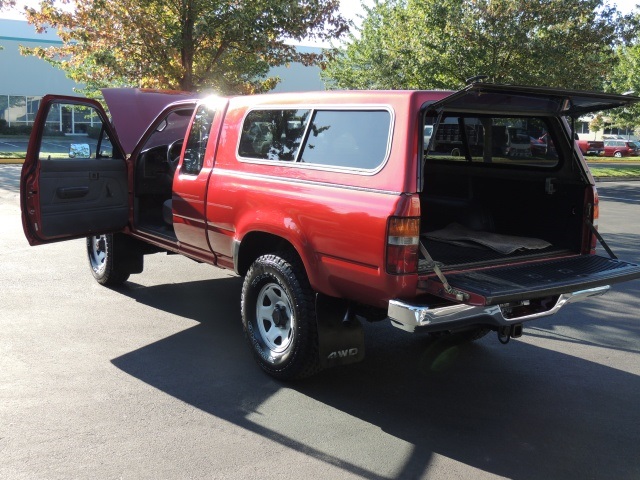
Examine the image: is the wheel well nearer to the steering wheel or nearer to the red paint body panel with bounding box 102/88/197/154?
the steering wheel

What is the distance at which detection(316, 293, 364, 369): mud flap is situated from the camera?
14.1 ft

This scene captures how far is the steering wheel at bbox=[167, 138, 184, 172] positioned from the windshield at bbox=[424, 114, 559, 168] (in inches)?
102

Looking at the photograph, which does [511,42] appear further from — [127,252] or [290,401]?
[290,401]

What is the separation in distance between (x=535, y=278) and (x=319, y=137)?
1710mm

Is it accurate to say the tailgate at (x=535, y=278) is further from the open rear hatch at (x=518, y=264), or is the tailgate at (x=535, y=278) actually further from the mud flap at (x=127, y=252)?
the mud flap at (x=127, y=252)

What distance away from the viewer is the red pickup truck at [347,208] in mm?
3838

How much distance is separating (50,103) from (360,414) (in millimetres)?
3765

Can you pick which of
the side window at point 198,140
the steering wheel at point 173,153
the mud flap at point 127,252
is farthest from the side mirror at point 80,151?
the side window at point 198,140

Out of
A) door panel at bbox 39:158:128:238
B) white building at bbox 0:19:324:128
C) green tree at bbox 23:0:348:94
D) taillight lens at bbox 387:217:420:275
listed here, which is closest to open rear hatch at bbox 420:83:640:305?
taillight lens at bbox 387:217:420:275

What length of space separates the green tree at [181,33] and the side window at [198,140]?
7.72 meters

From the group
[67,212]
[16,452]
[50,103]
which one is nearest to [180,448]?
[16,452]

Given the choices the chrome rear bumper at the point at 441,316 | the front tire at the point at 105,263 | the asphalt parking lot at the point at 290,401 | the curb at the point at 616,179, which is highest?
the chrome rear bumper at the point at 441,316

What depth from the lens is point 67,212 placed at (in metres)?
5.85

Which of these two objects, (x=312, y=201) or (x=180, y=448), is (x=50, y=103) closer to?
(x=312, y=201)
